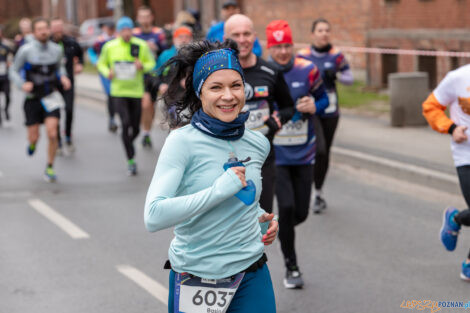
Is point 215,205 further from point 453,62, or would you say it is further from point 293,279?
point 453,62

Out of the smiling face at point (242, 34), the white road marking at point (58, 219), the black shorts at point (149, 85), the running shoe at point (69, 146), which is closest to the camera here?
the smiling face at point (242, 34)

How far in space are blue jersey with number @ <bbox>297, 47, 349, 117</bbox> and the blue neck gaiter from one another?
5.74 meters

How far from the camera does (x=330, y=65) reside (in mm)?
9773

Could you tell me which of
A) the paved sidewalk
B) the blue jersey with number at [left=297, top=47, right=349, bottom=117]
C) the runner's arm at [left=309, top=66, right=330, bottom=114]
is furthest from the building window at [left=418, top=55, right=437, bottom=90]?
the runner's arm at [left=309, top=66, right=330, bottom=114]

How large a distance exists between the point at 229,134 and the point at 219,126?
2.7 inches

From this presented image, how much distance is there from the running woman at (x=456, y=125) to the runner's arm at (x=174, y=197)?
331cm

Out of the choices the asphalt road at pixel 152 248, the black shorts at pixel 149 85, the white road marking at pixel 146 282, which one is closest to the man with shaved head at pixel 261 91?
the asphalt road at pixel 152 248

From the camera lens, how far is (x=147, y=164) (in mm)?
12695

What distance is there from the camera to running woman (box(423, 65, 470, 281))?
6.53 meters

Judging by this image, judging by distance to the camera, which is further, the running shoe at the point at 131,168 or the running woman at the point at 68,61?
the running woman at the point at 68,61

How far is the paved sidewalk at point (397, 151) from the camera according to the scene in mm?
10620

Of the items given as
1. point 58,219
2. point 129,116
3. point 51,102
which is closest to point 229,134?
point 58,219

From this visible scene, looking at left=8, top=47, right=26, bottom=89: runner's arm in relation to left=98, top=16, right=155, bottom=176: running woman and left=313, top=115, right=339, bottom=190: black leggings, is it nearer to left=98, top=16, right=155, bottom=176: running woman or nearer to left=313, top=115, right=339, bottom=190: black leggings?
left=98, top=16, right=155, bottom=176: running woman

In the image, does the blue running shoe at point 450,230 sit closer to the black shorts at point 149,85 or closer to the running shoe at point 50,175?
the running shoe at point 50,175
